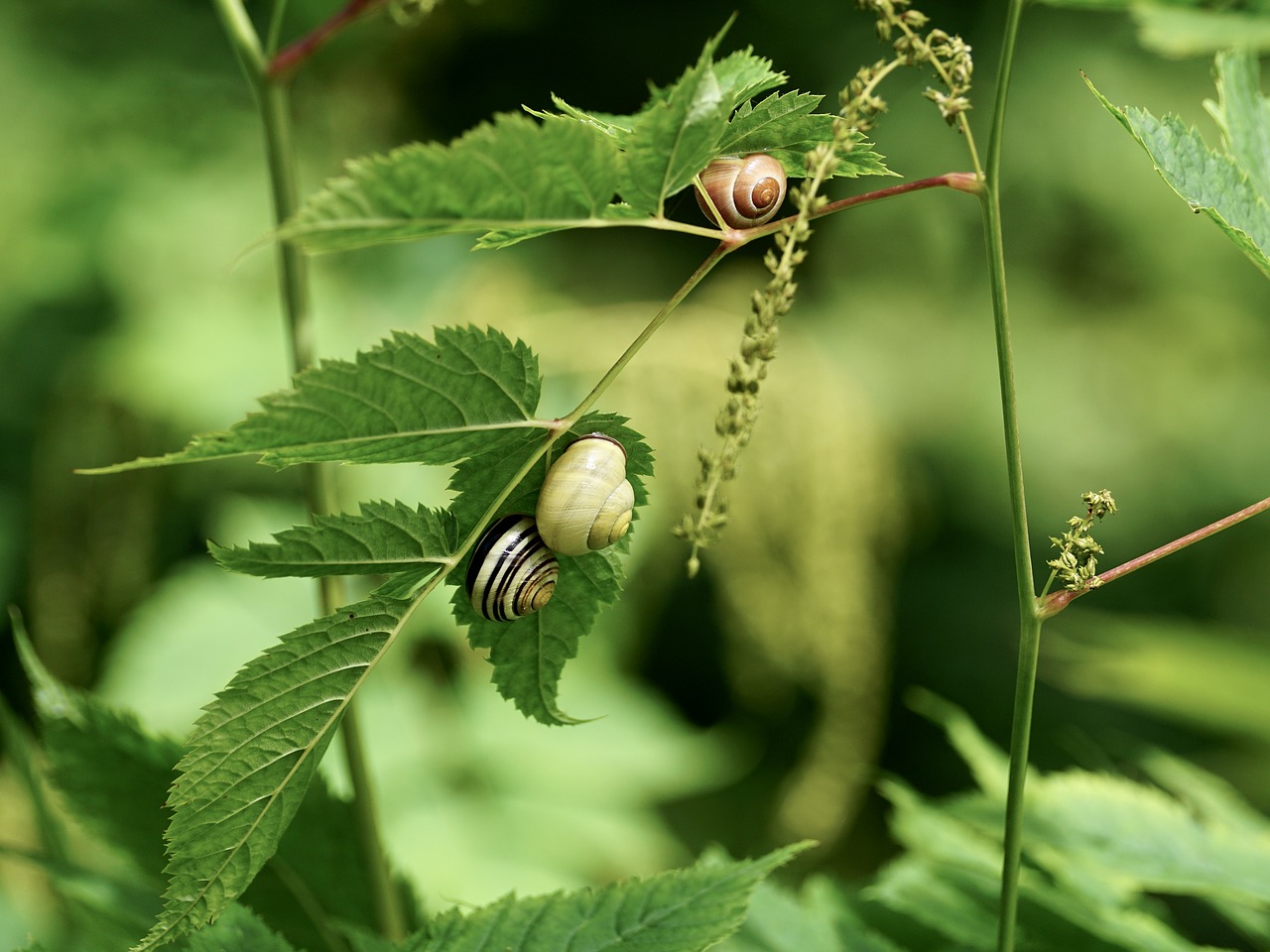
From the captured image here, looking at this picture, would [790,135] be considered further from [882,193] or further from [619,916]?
[619,916]

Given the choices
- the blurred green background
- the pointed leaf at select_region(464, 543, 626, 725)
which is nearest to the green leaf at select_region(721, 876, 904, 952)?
the pointed leaf at select_region(464, 543, 626, 725)

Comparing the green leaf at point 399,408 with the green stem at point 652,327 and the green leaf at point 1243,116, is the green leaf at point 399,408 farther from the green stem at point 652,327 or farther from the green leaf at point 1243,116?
the green leaf at point 1243,116

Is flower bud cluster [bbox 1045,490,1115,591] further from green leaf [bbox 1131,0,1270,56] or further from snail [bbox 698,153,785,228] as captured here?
green leaf [bbox 1131,0,1270,56]

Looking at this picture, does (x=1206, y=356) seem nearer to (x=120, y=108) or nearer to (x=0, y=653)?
(x=120, y=108)

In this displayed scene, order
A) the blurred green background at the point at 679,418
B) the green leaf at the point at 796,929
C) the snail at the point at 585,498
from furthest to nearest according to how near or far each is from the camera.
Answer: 1. the blurred green background at the point at 679,418
2. the green leaf at the point at 796,929
3. the snail at the point at 585,498

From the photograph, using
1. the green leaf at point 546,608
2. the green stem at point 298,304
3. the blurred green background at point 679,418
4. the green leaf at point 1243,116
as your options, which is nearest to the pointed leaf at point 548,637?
the green leaf at point 546,608

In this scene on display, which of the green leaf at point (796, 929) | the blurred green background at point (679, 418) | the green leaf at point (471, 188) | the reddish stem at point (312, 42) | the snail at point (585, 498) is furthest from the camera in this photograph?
the blurred green background at point (679, 418)
